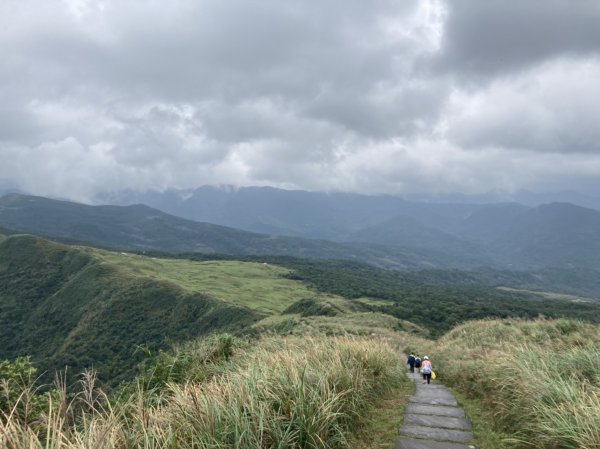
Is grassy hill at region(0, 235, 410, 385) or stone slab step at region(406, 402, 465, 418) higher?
stone slab step at region(406, 402, 465, 418)

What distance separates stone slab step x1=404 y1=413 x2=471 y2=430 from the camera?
662cm

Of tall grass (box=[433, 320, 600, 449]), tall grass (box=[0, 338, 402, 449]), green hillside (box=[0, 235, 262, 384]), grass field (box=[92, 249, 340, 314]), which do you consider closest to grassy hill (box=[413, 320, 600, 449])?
tall grass (box=[433, 320, 600, 449])

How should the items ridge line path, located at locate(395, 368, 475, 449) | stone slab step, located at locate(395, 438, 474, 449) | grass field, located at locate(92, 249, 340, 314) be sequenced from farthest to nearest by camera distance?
1. grass field, located at locate(92, 249, 340, 314)
2. ridge line path, located at locate(395, 368, 475, 449)
3. stone slab step, located at locate(395, 438, 474, 449)

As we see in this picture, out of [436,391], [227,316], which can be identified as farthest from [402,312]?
[436,391]

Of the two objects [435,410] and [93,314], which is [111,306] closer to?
[93,314]

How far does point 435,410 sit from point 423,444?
2151 mm

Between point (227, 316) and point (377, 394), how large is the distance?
7664cm

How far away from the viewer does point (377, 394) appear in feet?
27.8

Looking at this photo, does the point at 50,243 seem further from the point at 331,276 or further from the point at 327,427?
the point at 327,427

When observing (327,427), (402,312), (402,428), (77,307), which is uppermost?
(327,427)

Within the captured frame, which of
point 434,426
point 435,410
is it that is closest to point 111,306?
point 435,410

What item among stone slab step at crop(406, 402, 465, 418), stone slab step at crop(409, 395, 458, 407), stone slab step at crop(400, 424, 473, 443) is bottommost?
stone slab step at crop(409, 395, 458, 407)

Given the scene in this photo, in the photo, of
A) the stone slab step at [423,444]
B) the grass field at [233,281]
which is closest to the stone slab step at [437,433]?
the stone slab step at [423,444]

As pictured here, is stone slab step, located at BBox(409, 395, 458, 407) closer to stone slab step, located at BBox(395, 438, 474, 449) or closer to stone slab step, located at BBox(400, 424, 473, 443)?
stone slab step, located at BBox(400, 424, 473, 443)
